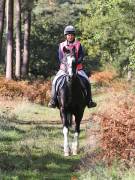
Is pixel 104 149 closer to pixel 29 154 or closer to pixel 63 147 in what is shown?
pixel 29 154

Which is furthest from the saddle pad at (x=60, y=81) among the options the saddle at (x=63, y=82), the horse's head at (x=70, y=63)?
the horse's head at (x=70, y=63)

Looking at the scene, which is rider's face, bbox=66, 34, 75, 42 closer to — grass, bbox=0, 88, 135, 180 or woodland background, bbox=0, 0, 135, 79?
grass, bbox=0, 88, 135, 180

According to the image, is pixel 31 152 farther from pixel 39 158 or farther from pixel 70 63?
pixel 70 63

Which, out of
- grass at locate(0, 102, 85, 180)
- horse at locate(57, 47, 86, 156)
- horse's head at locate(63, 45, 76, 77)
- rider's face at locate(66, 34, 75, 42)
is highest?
rider's face at locate(66, 34, 75, 42)

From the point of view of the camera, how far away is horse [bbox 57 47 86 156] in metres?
12.8

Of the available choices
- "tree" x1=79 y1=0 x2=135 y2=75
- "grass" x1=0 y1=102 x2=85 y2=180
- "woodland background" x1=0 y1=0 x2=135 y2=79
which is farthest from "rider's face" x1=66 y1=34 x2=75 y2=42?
"tree" x1=79 y1=0 x2=135 y2=75

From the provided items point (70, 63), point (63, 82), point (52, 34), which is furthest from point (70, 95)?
point (52, 34)

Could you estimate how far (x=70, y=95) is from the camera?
1317 centimetres

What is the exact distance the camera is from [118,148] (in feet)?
33.7

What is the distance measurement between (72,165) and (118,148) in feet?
6.08

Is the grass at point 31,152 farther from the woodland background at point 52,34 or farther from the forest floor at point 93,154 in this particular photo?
the woodland background at point 52,34

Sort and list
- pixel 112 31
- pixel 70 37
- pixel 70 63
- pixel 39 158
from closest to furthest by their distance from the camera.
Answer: pixel 39 158 → pixel 70 63 → pixel 70 37 → pixel 112 31

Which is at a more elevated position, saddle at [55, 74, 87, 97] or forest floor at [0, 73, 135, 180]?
saddle at [55, 74, 87, 97]

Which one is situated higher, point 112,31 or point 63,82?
point 63,82
